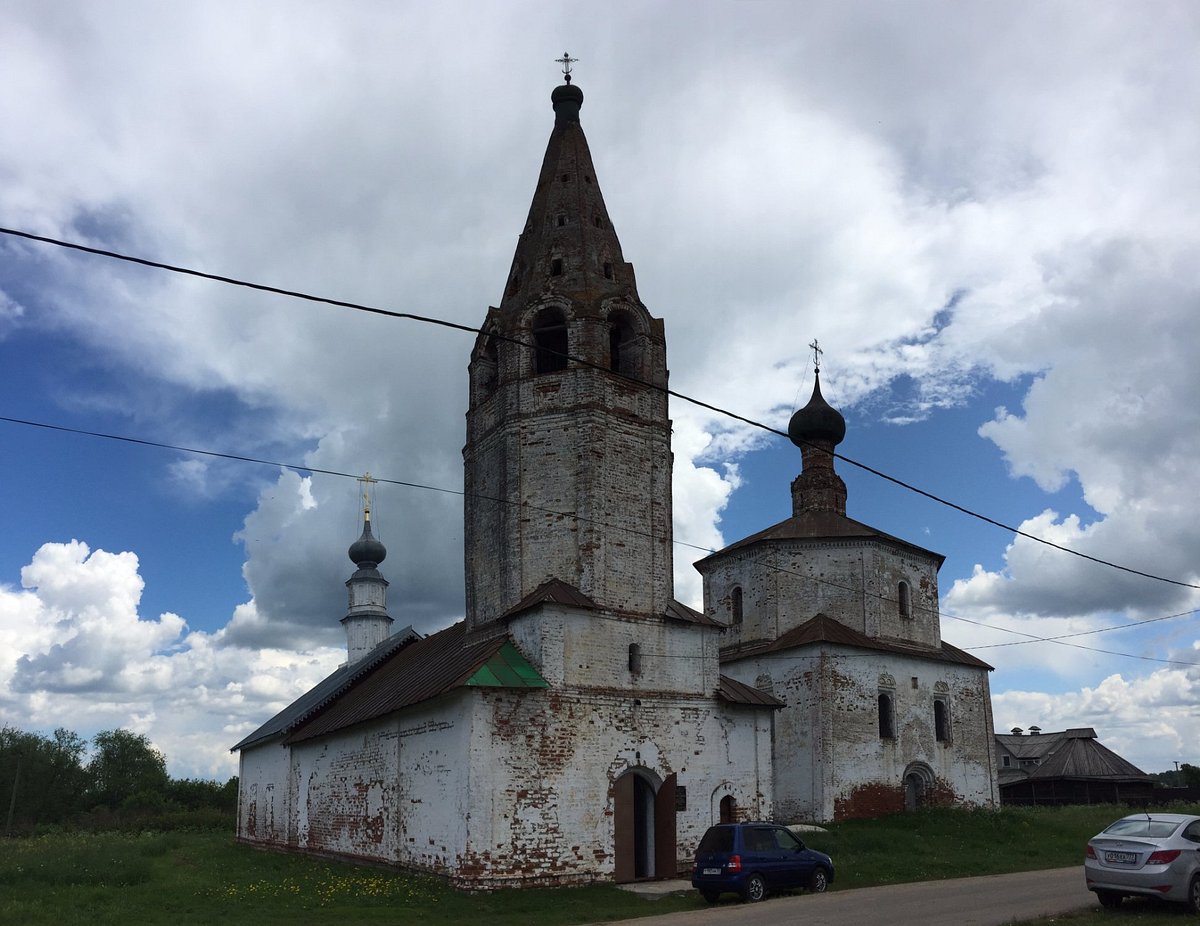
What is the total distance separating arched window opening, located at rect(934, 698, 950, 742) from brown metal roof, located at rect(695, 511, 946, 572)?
15.7 ft

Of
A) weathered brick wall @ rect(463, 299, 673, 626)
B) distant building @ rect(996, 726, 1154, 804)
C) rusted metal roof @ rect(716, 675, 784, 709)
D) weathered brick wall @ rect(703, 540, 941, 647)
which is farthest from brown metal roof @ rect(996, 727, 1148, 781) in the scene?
weathered brick wall @ rect(463, 299, 673, 626)

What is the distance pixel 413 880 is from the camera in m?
18.3

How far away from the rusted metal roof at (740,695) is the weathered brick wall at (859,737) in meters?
6.79

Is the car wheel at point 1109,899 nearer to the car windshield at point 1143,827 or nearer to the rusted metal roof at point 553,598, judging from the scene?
the car windshield at point 1143,827

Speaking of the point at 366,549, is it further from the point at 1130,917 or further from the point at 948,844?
the point at 1130,917

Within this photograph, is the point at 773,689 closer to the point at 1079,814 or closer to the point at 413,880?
the point at 1079,814

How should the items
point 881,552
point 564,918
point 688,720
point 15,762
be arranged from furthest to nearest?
point 15,762 < point 881,552 < point 688,720 < point 564,918

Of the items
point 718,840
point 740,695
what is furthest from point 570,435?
point 718,840

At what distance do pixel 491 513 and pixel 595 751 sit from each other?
5797 millimetres

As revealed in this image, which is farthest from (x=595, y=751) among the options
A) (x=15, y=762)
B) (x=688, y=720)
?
(x=15, y=762)

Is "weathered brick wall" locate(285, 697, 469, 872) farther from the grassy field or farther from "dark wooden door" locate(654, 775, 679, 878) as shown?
"dark wooden door" locate(654, 775, 679, 878)

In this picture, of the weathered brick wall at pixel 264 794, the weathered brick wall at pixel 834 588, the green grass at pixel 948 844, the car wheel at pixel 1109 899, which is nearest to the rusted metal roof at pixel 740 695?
the green grass at pixel 948 844

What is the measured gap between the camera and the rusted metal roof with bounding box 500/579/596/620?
19.4 metres

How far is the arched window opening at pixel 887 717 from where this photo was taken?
29.7 m
